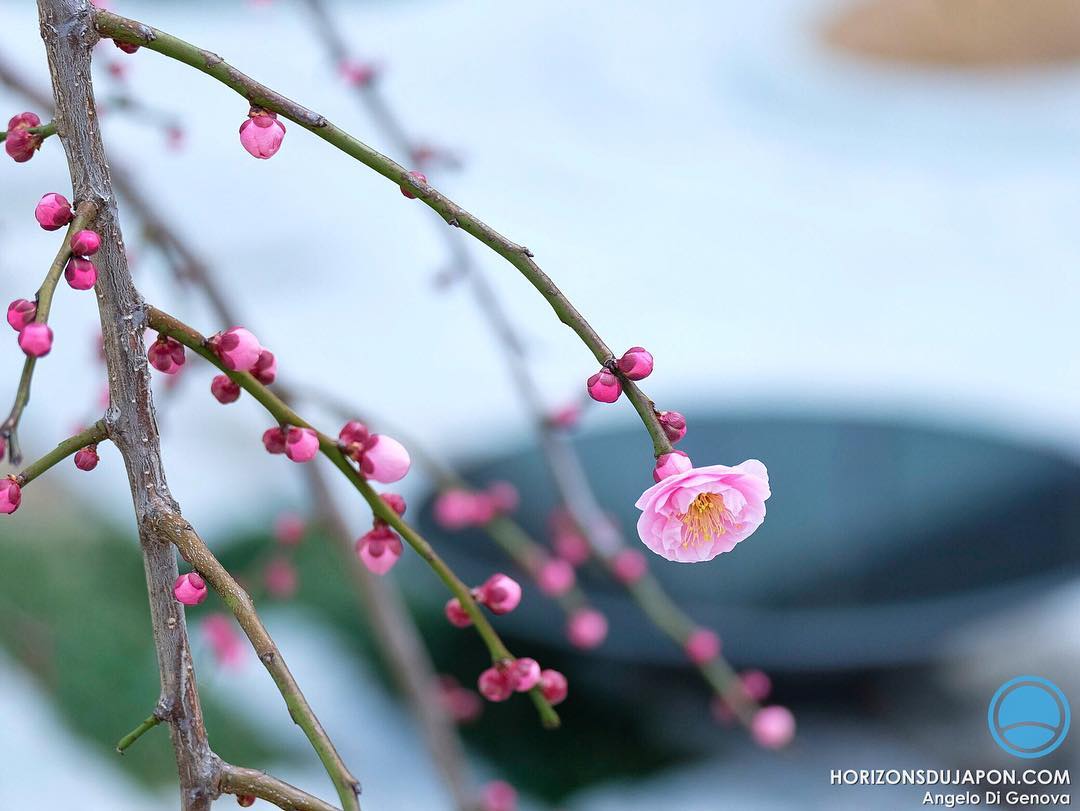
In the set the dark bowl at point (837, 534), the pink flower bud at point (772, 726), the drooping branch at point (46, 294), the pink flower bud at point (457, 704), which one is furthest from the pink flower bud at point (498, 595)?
the dark bowl at point (837, 534)

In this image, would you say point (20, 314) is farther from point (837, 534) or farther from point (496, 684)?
point (837, 534)

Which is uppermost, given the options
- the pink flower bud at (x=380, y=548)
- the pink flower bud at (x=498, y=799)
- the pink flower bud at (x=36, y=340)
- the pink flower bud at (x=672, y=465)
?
the pink flower bud at (x=498, y=799)

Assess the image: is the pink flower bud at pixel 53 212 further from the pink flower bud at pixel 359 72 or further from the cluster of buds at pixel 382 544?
the pink flower bud at pixel 359 72

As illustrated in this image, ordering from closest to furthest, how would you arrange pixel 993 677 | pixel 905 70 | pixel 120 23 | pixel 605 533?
pixel 120 23 < pixel 605 533 < pixel 993 677 < pixel 905 70

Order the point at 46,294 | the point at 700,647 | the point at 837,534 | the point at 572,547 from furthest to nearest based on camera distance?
1. the point at 837,534
2. the point at 572,547
3. the point at 700,647
4. the point at 46,294

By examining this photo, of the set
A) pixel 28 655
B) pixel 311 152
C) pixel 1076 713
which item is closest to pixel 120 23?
pixel 28 655

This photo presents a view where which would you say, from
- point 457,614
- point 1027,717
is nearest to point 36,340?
point 457,614

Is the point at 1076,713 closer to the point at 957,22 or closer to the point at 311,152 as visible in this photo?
the point at 311,152
